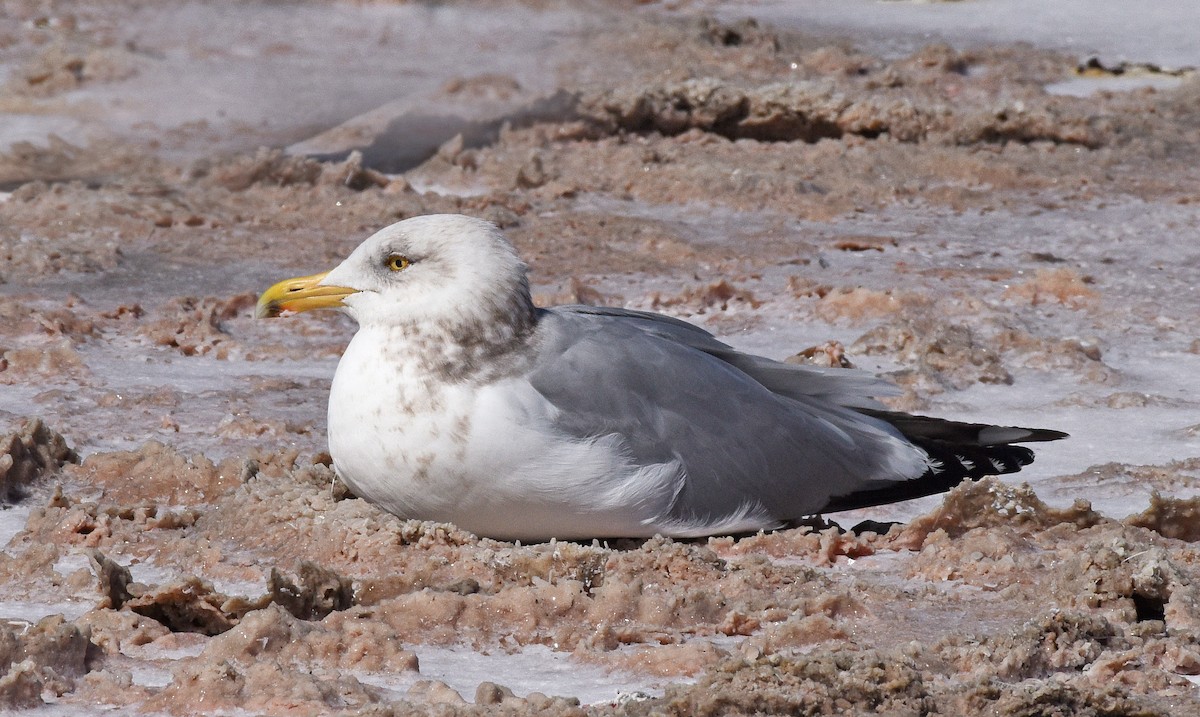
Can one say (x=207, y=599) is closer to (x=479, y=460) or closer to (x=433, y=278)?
(x=479, y=460)

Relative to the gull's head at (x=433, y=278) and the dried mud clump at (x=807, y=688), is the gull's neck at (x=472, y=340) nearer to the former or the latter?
the gull's head at (x=433, y=278)

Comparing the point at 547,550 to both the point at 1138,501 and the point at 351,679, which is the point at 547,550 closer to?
the point at 351,679

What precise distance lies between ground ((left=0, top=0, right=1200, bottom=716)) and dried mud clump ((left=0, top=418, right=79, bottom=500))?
0.01 m

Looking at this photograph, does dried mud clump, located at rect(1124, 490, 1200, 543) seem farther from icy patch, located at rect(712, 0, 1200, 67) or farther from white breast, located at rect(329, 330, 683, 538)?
icy patch, located at rect(712, 0, 1200, 67)

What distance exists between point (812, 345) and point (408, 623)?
2.78 metres

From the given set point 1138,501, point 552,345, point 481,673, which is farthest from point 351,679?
point 1138,501

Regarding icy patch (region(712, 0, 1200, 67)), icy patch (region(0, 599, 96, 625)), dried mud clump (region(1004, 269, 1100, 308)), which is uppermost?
icy patch (region(712, 0, 1200, 67))

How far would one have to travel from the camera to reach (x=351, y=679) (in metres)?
2.77

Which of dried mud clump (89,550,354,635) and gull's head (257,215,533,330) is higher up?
gull's head (257,215,533,330)

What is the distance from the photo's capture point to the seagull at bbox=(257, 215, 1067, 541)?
3.64 meters

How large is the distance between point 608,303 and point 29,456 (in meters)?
2.52

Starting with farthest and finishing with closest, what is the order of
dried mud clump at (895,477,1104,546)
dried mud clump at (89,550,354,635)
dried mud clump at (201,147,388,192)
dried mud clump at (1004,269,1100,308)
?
dried mud clump at (201,147,388,192), dried mud clump at (1004,269,1100,308), dried mud clump at (895,477,1104,546), dried mud clump at (89,550,354,635)

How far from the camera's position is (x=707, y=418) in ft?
12.8

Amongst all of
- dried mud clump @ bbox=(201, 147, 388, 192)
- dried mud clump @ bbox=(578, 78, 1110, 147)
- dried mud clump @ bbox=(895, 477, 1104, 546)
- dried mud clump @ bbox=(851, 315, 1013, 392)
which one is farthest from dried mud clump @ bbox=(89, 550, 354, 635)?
dried mud clump @ bbox=(578, 78, 1110, 147)
